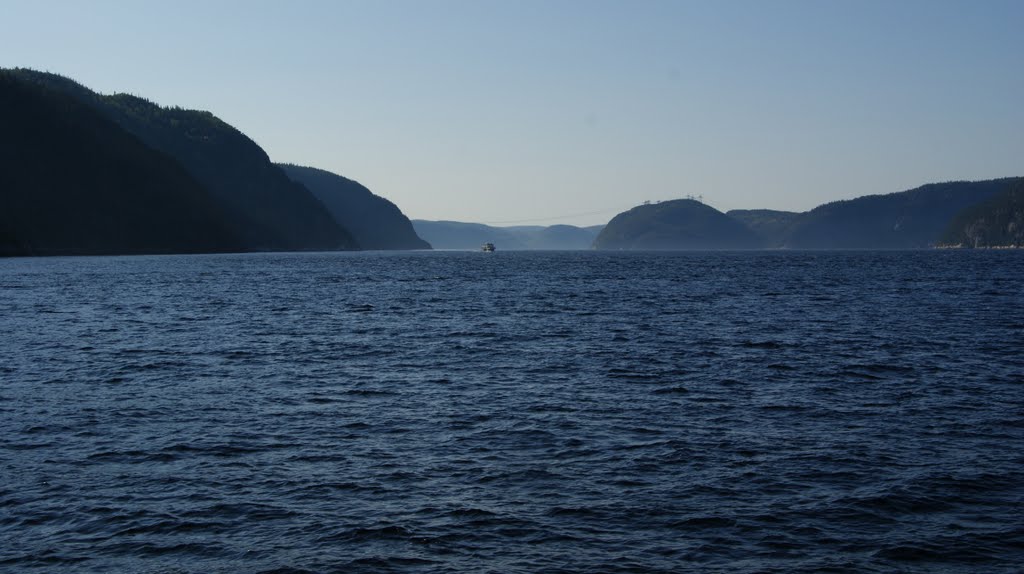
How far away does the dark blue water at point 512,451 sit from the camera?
16906 mm

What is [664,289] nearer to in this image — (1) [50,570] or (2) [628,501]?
(2) [628,501]

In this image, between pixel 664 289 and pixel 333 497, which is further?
pixel 664 289

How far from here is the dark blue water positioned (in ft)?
55.5

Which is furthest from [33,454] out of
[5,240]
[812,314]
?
[5,240]

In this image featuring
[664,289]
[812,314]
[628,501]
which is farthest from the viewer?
[664,289]

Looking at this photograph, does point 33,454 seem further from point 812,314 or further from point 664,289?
point 664,289

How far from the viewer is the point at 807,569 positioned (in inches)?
626

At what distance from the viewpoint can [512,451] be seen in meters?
24.2

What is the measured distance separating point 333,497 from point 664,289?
91.3 meters

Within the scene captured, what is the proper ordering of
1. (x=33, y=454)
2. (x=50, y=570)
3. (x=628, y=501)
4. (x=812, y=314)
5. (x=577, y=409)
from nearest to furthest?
(x=50, y=570), (x=628, y=501), (x=33, y=454), (x=577, y=409), (x=812, y=314)

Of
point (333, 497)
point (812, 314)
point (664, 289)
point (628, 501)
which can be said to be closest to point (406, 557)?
point (333, 497)

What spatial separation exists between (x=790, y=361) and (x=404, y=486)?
2740 cm

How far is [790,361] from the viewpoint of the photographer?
42.3 metres

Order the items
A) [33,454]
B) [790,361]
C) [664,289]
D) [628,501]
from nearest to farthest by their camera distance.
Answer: [628,501], [33,454], [790,361], [664,289]
